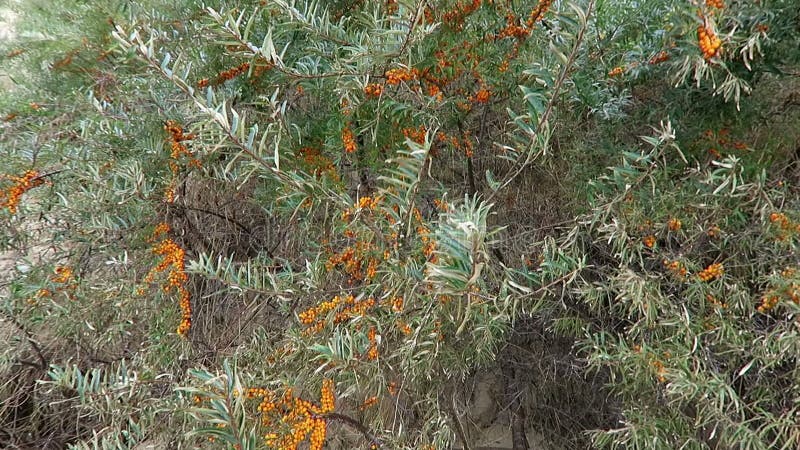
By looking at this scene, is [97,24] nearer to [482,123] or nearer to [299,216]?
[299,216]

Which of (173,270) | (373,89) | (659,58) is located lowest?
(173,270)

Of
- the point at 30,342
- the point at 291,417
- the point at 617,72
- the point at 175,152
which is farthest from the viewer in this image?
the point at 30,342

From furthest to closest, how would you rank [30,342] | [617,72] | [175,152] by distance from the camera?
[30,342] < [175,152] < [617,72]

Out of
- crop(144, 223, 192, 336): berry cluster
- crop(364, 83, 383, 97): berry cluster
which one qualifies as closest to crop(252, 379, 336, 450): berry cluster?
crop(144, 223, 192, 336): berry cluster

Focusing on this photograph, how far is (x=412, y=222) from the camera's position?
5.53 ft

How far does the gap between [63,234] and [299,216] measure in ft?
3.14

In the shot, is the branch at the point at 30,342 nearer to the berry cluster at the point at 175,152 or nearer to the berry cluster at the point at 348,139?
the berry cluster at the point at 175,152

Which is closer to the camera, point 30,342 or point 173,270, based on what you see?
point 173,270

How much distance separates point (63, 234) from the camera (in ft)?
7.60

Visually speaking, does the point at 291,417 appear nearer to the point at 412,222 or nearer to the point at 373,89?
the point at 412,222

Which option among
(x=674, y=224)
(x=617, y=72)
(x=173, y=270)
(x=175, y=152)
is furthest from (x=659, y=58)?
(x=173, y=270)

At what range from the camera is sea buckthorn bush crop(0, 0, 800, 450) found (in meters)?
1.50

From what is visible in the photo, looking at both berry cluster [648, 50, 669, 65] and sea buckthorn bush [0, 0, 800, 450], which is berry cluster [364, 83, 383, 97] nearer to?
sea buckthorn bush [0, 0, 800, 450]

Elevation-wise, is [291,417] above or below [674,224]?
below
